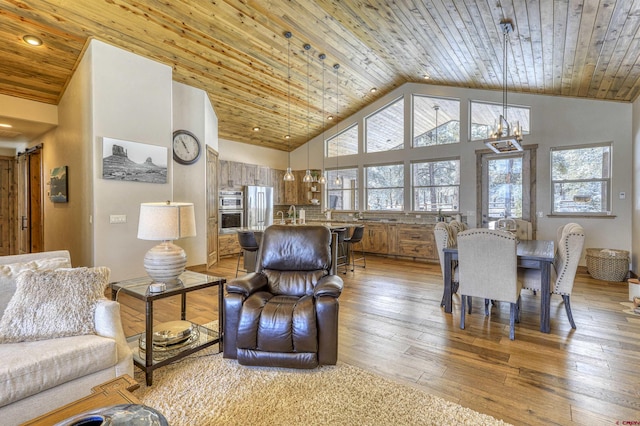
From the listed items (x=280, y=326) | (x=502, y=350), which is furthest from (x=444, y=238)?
(x=280, y=326)

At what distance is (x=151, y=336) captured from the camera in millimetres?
2143

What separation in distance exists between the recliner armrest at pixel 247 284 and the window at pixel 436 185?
17.9 ft

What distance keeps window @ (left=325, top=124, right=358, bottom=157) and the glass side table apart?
6.54 m

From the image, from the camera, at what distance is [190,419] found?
181 cm

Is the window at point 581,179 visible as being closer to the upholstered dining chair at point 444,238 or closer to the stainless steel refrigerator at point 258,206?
the upholstered dining chair at point 444,238

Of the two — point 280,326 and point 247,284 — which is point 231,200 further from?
point 280,326

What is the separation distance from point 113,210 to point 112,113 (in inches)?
51.3

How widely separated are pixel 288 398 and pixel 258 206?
643 centimetres

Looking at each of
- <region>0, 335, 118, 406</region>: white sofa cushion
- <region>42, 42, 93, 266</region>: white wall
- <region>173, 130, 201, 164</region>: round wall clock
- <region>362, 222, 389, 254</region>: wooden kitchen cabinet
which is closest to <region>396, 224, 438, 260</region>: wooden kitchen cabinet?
<region>362, 222, 389, 254</region>: wooden kitchen cabinet

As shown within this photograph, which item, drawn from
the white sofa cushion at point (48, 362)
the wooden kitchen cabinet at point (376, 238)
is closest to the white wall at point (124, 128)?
the white sofa cushion at point (48, 362)

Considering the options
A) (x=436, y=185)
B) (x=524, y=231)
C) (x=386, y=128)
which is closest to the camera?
(x=524, y=231)

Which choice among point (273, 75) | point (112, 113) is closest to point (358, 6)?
point (273, 75)

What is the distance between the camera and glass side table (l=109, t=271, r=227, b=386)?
2135 mm

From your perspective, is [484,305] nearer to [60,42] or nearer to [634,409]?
[634,409]
